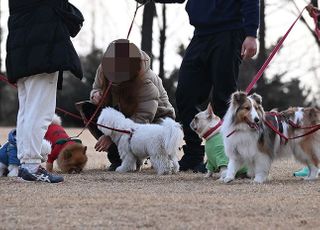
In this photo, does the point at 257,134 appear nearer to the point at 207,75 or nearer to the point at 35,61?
the point at 207,75

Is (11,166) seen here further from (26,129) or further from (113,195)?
(113,195)

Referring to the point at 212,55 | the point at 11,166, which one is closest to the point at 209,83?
the point at 212,55

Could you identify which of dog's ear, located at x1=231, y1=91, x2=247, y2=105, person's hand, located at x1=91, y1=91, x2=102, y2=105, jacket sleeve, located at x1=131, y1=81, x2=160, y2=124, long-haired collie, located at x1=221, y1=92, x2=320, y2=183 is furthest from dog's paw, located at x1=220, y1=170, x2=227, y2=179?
person's hand, located at x1=91, y1=91, x2=102, y2=105

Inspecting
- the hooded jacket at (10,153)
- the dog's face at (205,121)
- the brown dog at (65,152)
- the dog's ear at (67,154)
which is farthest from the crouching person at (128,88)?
the hooded jacket at (10,153)

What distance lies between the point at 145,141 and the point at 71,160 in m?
0.65

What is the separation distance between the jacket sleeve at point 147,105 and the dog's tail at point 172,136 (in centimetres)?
46

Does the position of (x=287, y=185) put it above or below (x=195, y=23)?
below

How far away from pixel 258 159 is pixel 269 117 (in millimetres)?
347

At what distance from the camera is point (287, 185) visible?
16.4 ft

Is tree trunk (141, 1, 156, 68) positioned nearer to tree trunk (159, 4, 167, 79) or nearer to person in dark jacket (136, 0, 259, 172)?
tree trunk (159, 4, 167, 79)

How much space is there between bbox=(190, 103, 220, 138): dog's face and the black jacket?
4.56 ft

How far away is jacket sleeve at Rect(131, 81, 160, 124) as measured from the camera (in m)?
6.51

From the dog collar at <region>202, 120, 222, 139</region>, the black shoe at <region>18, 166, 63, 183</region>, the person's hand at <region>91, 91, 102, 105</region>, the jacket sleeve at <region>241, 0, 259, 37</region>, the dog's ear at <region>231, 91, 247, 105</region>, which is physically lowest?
the black shoe at <region>18, 166, 63, 183</region>

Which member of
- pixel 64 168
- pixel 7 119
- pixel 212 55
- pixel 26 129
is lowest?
pixel 7 119
